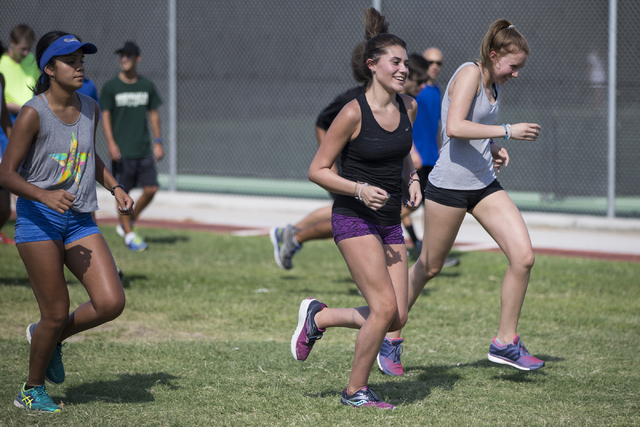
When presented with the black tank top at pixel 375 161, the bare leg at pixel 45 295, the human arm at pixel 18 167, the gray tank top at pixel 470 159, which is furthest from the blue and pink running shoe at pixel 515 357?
the human arm at pixel 18 167

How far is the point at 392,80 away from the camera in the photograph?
4172mm

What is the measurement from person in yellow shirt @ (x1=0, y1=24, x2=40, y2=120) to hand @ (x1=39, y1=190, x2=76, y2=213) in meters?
5.04

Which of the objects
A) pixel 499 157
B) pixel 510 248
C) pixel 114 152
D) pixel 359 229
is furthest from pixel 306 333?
pixel 114 152

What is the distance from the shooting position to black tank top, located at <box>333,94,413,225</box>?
4.20 meters

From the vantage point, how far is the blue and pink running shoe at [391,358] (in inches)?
188

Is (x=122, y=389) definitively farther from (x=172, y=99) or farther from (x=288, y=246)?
(x=172, y=99)

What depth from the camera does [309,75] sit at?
45.6 feet

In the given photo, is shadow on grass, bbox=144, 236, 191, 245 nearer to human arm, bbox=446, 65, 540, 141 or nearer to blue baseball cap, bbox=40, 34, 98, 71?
blue baseball cap, bbox=40, 34, 98, 71

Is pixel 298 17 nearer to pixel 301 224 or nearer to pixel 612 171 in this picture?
pixel 612 171

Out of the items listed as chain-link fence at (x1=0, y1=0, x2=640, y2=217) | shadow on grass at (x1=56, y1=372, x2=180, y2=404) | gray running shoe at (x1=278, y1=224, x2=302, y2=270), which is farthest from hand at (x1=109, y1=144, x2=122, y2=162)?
chain-link fence at (x1=0, y1=0, x2=640, y2=217)

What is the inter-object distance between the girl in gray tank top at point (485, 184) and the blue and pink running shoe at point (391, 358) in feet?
0.23

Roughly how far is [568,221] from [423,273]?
743cm

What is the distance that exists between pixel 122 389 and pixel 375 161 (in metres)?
Result: 2.06

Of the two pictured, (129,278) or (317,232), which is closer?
(317,232)
